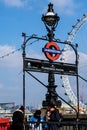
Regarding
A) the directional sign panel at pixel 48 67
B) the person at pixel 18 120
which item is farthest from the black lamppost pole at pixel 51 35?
the person at pixel 18 120

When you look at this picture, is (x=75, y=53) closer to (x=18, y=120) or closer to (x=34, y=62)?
(x=34, y=62)

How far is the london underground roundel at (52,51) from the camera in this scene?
17.4 metres

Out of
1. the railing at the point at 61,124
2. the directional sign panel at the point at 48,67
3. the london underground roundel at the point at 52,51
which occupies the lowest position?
the railing at the point at 61,124

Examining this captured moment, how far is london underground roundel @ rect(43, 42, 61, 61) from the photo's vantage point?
17.4m

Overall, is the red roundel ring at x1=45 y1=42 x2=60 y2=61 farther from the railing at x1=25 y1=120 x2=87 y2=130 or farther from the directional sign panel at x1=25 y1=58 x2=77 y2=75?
the railing at x1=25 y1=120 x2=87 y2=130

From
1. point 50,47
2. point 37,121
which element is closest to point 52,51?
point 50,47

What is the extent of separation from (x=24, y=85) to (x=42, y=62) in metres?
1.93

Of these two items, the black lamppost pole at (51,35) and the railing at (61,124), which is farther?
the black lamppost pole at (51,35)

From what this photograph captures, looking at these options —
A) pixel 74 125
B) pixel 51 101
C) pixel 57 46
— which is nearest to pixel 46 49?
A: pixel 57 46

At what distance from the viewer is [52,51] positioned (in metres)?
17.8

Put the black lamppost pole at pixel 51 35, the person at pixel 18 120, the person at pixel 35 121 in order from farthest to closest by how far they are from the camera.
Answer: the black lamppost pole at pixel 51 35 → the person at pixel 18 120 → the person at pixel 35 121

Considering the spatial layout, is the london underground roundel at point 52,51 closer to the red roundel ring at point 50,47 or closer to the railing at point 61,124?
the red roundel ring at point 50,47

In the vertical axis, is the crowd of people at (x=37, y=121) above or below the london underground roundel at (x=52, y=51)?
below

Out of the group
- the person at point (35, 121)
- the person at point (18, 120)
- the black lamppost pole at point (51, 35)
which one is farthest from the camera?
the black lamppost pole at point (51, 35)
